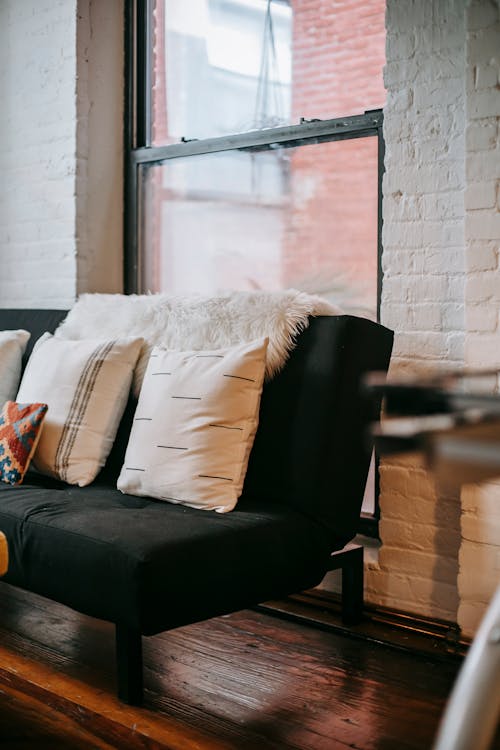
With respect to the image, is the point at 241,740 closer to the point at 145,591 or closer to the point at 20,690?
the point at 145,591

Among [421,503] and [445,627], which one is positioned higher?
[421,503]

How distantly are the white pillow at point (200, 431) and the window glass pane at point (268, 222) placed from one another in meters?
0.70

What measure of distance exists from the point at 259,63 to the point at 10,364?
1546 mm

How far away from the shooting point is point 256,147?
11.3ft

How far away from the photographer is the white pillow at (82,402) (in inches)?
114

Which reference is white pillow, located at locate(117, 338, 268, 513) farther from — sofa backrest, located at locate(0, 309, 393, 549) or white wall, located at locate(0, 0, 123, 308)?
white wall, located at locate(0, 0, 123, 308)

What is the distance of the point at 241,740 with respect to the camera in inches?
78.0

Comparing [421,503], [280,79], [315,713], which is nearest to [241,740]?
[315,713]

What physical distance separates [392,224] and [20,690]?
1753 millimetres

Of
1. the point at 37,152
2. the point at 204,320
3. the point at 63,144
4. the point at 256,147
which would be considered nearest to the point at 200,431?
the point at 204,320

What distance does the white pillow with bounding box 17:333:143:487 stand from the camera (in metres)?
2.89

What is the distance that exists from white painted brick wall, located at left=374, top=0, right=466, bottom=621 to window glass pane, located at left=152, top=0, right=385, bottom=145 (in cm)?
36

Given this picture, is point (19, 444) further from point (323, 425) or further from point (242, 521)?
point (323, 425)

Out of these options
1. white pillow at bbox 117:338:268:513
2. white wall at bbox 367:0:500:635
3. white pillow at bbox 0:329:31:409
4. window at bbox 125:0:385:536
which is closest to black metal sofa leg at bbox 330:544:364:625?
white wall at bbox 367:0:500:635
